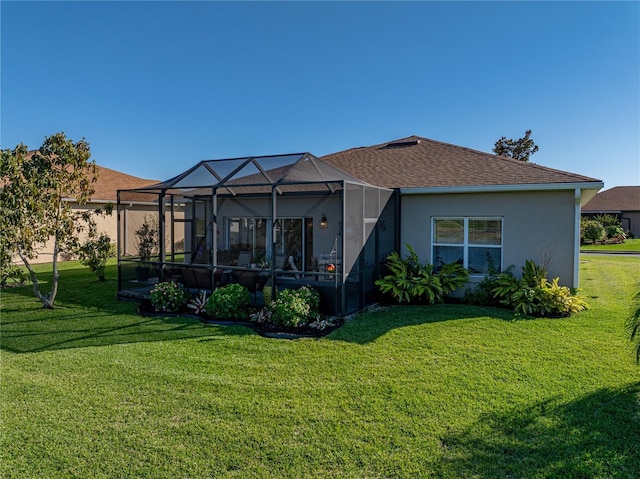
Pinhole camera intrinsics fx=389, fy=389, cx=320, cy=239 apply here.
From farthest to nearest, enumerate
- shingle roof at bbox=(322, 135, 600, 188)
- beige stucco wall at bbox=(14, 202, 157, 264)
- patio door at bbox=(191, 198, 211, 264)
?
1. beige stucco wall at bbox=(14, 202, 157, 264)
2. patio door at bbox=(191, 198, 211, 264)
3. shingle roof at bbox=(322, 135, 600, 188)

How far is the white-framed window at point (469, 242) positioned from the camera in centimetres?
964

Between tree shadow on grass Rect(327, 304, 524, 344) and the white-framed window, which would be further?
the white-framed window

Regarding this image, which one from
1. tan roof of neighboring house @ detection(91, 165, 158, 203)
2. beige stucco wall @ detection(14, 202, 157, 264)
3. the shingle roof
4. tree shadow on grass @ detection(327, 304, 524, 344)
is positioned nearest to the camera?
tree shadow on grass @ detection(327, 304, 524, 344)

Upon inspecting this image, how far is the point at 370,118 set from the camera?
18438 millimetres

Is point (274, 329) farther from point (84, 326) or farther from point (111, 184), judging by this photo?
point (111, 184)

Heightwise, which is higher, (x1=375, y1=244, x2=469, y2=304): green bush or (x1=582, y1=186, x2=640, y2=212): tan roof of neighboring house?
(x1=582, y1=186, x2=640, y2=212): tan roof of neighboring house

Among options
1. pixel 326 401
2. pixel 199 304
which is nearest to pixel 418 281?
pixel 199 304

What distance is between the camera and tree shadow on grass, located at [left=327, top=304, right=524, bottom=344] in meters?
6.93

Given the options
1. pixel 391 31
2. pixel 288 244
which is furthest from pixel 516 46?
pixel 288 244

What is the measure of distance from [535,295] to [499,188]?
2.59 meters

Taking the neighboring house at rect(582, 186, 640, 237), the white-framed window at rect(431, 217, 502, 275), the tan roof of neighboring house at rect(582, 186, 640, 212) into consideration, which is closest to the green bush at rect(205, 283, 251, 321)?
the white-framed window at rect(431, 217, 502, 275)

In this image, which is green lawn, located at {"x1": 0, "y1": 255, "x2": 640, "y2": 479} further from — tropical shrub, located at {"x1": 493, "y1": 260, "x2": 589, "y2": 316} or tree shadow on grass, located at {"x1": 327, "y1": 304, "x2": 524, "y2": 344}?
tropical shrub, located at {"x1": 493, "y1": 260, "x2": 589, "y2": 316}

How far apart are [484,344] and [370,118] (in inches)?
559

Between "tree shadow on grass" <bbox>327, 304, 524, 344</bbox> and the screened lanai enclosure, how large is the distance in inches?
25.1
